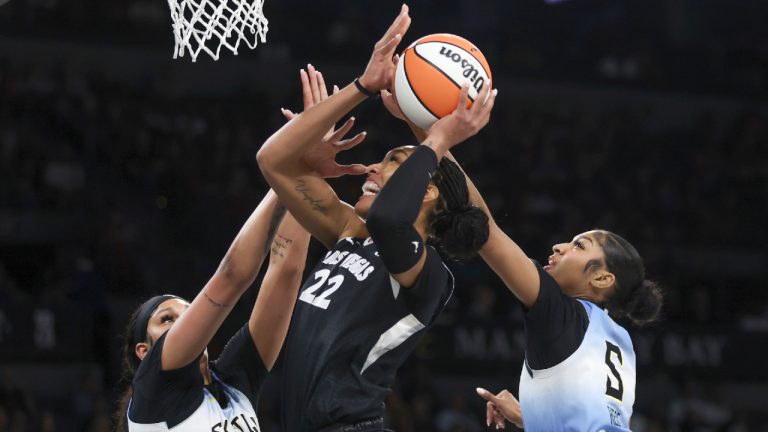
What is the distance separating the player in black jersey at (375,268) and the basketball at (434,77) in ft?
0.22

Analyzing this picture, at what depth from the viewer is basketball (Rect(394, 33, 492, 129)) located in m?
3.59

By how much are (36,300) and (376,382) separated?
6814 millimetres

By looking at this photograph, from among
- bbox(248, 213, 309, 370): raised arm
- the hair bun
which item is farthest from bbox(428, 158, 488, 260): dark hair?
bbox(248, 213, 309, 370): raised arm

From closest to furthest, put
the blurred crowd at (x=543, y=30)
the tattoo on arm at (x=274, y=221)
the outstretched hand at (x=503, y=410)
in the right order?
the tattoo on arm at (x=274, y=221) < the outstretched hand at (x=503, y=410) < the blurred crowd at (x=543, y=30)

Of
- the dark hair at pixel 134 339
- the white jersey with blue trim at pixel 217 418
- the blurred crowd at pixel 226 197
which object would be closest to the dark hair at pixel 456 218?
the white jersey with blue trim at pixel 217 418

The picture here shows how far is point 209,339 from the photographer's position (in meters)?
3.77

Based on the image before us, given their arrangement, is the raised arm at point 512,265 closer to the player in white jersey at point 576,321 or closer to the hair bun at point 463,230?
the player in white jersey at point 576,321

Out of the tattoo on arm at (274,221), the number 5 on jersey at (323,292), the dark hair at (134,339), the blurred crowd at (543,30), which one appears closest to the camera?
the number 5 on jersey at (323,292)

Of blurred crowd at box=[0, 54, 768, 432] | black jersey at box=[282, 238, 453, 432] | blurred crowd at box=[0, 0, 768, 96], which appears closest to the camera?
black jersey at box=[282, 238, 453, 432]

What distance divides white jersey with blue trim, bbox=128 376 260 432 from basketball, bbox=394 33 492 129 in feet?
4.02

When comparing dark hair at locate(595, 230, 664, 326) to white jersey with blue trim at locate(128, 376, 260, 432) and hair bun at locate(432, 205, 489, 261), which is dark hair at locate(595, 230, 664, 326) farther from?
white jersey with blue trim at locate(128, 376, 260, 432)

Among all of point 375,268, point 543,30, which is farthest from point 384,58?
point 543,30

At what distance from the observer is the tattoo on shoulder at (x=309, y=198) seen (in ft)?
12.2

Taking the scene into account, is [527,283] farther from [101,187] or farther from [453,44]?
[101,187]
